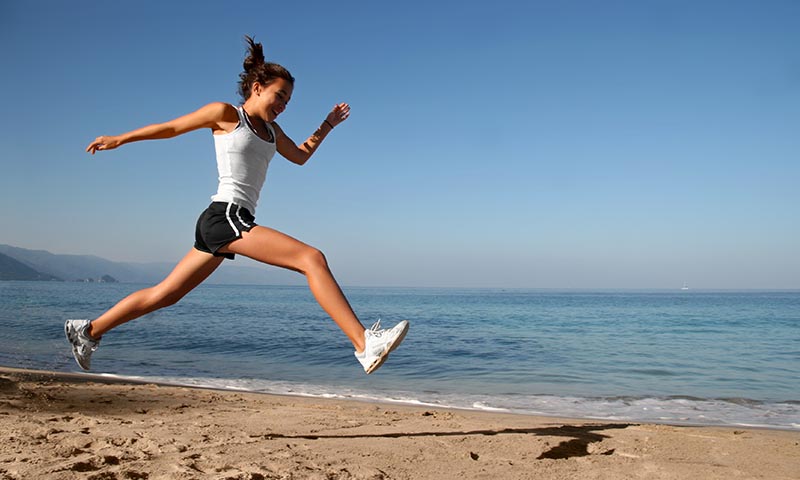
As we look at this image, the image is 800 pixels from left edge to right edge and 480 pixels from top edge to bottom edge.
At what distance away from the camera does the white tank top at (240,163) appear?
324 centimetres

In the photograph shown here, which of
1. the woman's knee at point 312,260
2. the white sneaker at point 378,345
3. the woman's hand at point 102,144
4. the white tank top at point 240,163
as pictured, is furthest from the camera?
the woman's hand at point 102,144

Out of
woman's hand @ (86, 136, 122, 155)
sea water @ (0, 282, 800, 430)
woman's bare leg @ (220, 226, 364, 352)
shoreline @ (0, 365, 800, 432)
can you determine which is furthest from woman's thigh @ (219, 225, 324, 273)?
sea water @ (0, 282, 800, 430)

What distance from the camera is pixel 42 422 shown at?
399 cm

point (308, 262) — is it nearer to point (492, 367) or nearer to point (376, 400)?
point (376, 400)

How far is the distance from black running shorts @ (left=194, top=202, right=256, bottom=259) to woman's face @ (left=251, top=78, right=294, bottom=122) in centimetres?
62

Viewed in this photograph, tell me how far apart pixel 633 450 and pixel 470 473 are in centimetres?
147

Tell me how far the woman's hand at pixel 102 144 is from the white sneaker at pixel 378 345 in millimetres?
1829

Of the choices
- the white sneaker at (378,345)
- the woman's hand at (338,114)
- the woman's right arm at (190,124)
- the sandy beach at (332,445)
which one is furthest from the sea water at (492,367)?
the woman's right arm at (190,124)

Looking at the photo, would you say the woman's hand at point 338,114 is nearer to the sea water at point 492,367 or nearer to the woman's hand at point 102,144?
the woman's hand at point 102,144

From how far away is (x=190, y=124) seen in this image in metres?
3.27

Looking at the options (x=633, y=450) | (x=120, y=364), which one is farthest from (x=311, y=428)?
(x=120, y=364)

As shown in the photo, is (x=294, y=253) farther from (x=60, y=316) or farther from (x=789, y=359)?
(x=60, y=316)

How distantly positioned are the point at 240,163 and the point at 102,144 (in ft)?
2.81

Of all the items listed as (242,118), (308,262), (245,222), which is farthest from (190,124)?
(308,262)
